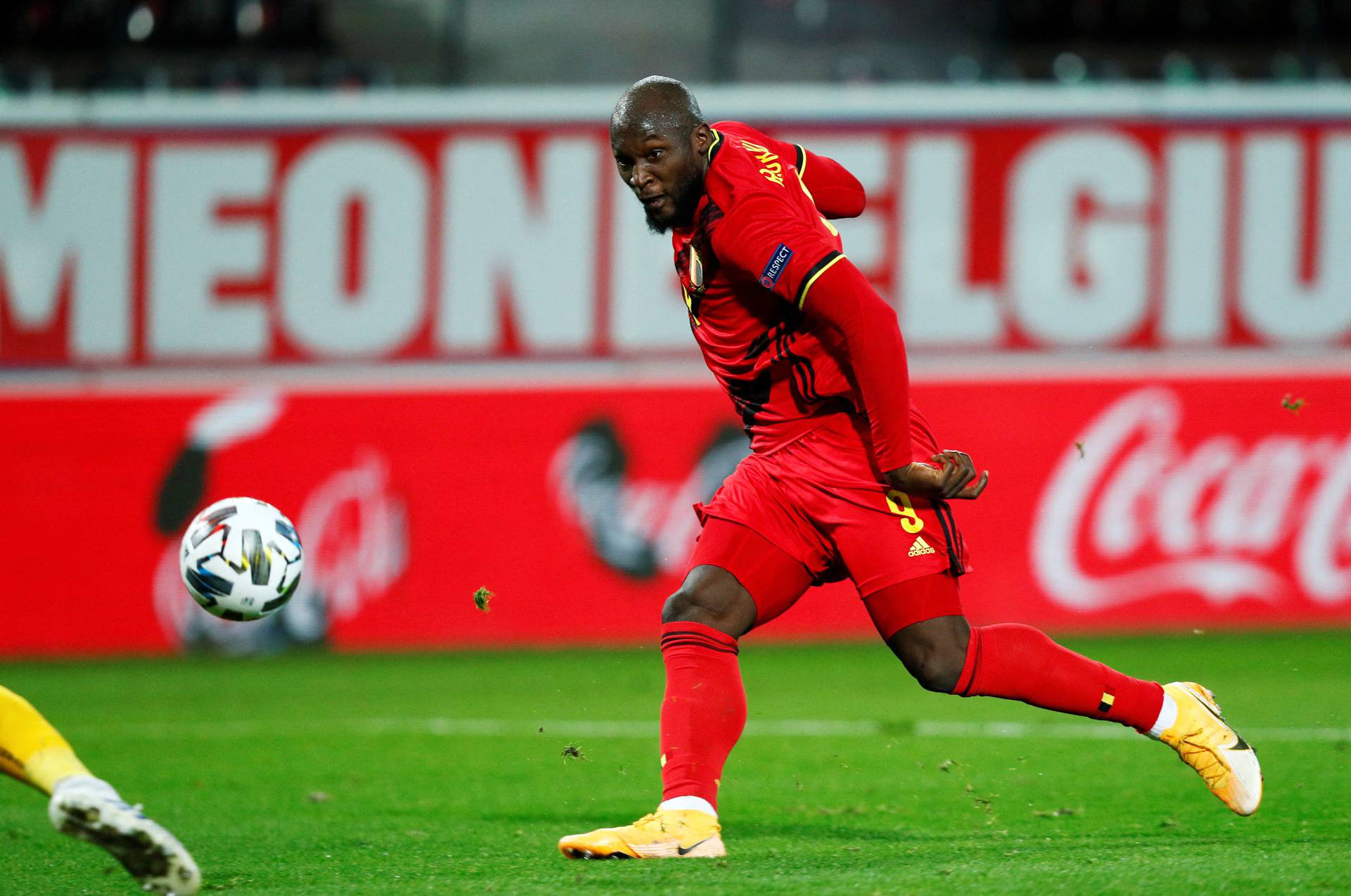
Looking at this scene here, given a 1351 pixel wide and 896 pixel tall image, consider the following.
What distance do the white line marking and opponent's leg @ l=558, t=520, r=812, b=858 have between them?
307 centimetres

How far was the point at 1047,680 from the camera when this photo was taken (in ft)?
14.3

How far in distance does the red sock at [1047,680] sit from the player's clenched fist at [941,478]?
36 centimetres

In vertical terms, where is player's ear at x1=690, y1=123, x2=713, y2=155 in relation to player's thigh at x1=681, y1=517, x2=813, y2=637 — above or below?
above

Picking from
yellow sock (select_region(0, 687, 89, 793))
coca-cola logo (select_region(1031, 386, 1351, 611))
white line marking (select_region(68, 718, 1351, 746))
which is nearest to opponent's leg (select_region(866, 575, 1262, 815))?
yellow sock (select_region(0, 687, 89, 793))

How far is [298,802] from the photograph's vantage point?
5762mm

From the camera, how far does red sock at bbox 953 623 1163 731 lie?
14.1ft

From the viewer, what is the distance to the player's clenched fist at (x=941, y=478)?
14.0ft

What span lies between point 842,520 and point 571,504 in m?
7.04

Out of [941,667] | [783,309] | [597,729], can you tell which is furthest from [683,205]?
[597,729]

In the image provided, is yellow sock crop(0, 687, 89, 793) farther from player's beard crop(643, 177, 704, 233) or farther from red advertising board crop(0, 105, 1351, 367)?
red advertising board crop(0, 105, 1351, 367)

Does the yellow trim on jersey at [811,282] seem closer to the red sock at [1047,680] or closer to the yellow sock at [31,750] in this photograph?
the red sock at [1047,680]

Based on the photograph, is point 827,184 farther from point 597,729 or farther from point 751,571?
point 597,729

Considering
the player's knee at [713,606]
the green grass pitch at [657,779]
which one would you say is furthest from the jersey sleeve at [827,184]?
the green grass pitch at [657,779]

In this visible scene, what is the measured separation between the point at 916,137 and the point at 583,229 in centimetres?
256
